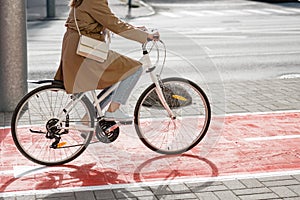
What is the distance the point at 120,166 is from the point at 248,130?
1962mm

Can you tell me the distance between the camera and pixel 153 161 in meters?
6.84

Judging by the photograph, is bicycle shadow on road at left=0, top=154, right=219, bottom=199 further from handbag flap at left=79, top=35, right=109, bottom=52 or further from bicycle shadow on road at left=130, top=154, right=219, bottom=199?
handbag flap at left=79, top=35, right=109, bottom=52

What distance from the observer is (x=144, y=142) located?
22.9ft

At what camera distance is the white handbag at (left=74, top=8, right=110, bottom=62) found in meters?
6.30

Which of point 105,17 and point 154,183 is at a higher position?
point 105,17

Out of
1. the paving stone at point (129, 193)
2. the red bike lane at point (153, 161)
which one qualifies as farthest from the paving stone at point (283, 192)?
the paving stone at point (129, 193)

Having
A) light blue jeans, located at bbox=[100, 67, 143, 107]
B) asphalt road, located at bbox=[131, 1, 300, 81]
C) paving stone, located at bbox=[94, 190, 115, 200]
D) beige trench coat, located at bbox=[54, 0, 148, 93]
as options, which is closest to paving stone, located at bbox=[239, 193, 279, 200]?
paving stone, located at bbox=[94, 190, 115, 200]

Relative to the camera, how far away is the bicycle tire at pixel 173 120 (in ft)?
22.7

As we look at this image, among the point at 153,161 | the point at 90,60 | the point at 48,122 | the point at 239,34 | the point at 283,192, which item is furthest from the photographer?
the point at 239,34

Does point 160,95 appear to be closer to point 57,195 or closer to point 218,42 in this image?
point 57,195

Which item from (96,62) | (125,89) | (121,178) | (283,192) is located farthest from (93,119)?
(283,192)

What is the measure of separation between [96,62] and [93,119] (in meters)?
0.60

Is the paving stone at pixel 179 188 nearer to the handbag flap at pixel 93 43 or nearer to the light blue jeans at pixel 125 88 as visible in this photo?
the light blue jeans at pixel 125 88

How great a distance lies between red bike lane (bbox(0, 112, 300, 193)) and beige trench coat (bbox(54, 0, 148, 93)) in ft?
2.61
